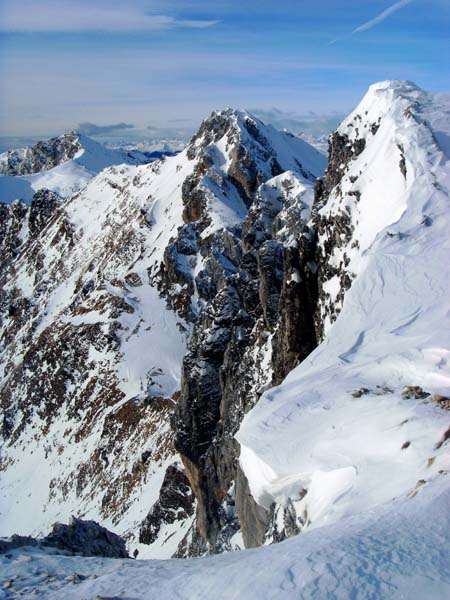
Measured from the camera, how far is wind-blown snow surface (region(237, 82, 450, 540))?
11.0m

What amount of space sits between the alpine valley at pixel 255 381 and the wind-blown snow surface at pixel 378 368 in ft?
0.20

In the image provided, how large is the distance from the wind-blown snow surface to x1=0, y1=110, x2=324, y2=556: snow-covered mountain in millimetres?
13412

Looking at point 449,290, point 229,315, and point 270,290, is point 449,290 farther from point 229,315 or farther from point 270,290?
point 229,315

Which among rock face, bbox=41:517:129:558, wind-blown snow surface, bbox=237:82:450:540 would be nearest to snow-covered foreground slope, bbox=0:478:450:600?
wind-blown snow surface, bbox=237:82:450:540

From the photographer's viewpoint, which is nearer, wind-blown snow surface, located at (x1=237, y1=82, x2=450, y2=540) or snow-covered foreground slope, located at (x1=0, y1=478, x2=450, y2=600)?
snow-covered foreground slope, located at (x1=0, y1=478, x2=450, y2=600)

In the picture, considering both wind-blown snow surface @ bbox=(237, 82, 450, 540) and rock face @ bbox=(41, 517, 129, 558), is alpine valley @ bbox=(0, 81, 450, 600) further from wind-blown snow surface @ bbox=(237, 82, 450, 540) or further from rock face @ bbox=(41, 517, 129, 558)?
rock face @ bbox=(41, 517, 129, 558)

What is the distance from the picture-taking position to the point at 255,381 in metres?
32.9

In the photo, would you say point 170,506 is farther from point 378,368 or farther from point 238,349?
point 378,368

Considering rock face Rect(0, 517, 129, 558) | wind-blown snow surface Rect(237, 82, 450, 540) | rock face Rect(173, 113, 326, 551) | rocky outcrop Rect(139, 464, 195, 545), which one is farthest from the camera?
rocky outcrop Rect(139, 464, 195, 545)

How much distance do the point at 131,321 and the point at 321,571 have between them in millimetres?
65520

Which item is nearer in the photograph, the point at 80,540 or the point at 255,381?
the point at 80,540

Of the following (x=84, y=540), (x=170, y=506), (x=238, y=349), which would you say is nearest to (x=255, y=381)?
(x=238, y=349)

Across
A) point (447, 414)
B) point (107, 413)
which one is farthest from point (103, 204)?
point (447, 414)

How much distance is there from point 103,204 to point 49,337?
4141cm
